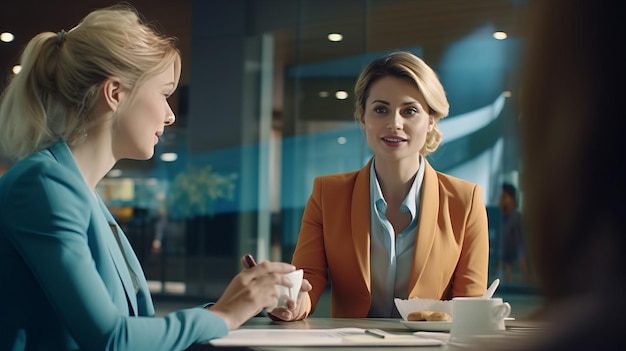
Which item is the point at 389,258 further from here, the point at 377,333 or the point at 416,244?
the point at 377,333

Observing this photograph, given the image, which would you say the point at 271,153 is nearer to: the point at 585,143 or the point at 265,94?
the point at 265,94

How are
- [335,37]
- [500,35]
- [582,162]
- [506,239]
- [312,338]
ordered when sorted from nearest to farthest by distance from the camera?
1. [582,162]
2. [312,338]
3. [506,239]
4. [500,35]
5. [335,37]

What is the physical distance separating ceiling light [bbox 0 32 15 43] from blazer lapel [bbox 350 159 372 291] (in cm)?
855

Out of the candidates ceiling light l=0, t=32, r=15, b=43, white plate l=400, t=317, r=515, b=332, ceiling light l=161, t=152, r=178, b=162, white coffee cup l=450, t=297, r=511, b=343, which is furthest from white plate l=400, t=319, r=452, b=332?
ceiling light l=0, t=32, r=15, b=43

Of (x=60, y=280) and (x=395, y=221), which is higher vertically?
(x=395, y=221)

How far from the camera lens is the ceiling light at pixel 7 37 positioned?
10133mm

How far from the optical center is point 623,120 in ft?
1.43

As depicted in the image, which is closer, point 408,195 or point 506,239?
point 408,195

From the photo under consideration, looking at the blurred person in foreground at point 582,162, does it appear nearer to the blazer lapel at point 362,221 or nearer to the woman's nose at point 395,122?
the blazer lapel at point 362,221

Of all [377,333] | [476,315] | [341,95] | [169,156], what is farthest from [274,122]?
[476,315]

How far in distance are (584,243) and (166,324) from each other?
1121 mm

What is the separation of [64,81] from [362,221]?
1.11 metres

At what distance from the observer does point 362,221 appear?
251 cm

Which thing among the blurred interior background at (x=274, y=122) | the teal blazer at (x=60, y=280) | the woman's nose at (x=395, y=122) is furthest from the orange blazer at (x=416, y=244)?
the blurred interior background at (x=274, y=122)
